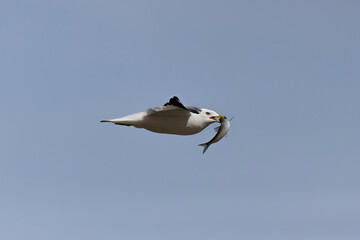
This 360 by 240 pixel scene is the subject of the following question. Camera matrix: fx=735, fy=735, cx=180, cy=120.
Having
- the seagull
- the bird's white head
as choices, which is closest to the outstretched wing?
the seagull

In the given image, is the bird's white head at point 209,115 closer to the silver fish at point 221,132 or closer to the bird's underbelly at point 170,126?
the silver fish at point 221,132

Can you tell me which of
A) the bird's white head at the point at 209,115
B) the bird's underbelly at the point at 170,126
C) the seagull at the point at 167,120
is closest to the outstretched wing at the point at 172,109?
the seagull at the point at 167,120

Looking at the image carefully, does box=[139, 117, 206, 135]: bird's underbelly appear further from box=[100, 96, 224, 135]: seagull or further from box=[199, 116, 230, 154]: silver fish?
box=[199, 116, 230, 154]: silver fish

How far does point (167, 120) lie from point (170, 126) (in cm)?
39

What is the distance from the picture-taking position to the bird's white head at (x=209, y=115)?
41.1 m

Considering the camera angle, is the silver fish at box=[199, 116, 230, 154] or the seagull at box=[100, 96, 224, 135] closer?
the seagull at box=[100, 96, 224, 135]

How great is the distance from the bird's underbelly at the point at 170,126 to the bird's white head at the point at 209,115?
94 cm

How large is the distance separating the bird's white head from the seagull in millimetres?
593

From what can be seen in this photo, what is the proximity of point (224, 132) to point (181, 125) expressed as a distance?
11.0ft

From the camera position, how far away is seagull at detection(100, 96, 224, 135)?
39.0 m

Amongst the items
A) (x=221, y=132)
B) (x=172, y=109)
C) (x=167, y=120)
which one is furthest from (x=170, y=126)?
(x=221, y=132)

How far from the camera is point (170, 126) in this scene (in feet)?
130

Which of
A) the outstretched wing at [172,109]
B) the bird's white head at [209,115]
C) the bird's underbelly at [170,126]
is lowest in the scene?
the bird's underbelly at [170,126]

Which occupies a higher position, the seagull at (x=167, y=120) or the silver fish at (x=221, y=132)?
the silver fish at (x=221, y=132)
